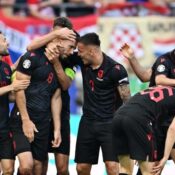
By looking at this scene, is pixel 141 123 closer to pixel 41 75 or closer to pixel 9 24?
pixel 41 75

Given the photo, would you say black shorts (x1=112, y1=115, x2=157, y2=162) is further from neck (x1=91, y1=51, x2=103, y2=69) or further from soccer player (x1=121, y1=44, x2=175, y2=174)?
neck (x1=91, y1=51, x2=103, y2=69)

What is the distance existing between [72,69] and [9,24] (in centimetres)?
599

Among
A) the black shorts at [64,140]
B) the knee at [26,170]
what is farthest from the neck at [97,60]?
the knee at [26,170]

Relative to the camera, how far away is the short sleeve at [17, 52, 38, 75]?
10.8 metres

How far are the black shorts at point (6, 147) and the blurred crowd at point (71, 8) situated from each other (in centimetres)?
688

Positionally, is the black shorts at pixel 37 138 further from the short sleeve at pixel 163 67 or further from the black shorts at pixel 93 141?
the short sleeve at pixel 163 67

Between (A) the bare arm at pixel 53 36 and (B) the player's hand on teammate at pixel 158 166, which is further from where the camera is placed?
(A) the bare arm at pixel 53 36

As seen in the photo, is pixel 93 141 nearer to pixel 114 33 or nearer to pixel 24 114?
pixel 24 114

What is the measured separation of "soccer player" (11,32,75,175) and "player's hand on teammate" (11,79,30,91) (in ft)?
0.22

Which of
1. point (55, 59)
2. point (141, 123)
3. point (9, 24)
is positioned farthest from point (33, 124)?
point (9, 24)

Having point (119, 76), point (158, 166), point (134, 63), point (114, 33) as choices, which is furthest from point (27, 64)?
point (114, 33)

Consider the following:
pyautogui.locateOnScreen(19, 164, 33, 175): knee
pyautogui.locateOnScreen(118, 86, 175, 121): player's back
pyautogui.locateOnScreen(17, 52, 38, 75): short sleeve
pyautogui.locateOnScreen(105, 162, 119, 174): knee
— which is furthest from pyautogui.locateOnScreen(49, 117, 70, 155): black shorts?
pyautogui.locateOnScreen(118, 86, 175, 121): player's back

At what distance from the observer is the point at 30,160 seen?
10.7 m

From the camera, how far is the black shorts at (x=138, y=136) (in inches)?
392
